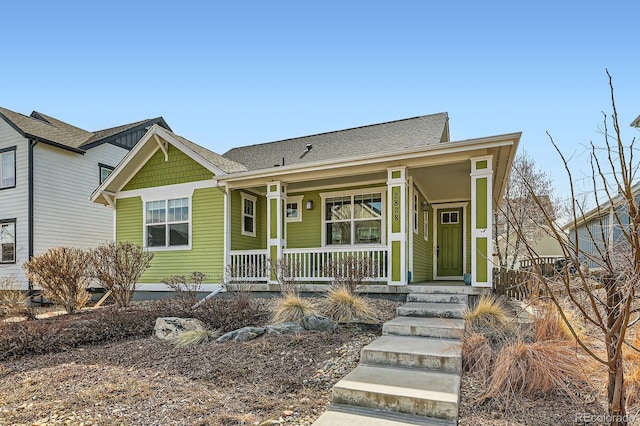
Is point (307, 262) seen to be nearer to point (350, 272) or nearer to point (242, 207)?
point (350, 272)

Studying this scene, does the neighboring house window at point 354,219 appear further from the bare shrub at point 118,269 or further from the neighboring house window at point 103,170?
the neighboring house window at point 103,170

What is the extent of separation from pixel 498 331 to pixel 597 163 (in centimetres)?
314

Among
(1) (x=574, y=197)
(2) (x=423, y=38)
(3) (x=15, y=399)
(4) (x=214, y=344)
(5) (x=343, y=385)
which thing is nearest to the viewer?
(1) (x=574, y=197)

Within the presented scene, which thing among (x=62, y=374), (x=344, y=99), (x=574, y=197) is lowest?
(x=62, y=374)

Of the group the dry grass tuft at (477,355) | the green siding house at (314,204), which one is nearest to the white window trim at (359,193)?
the green siding house at (314,204)

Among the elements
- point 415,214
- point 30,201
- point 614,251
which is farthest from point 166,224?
point 614,251

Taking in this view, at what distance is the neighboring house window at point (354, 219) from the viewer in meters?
9.50

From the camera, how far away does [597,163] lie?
233 cm

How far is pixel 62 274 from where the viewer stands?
29.3ft

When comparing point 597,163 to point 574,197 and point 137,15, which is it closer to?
point 574,197

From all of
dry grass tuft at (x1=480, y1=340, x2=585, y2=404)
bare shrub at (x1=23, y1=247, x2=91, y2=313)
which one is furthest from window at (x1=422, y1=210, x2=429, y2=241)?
bare shrub at (x1=23, y1=247, x2=91, y2=313)

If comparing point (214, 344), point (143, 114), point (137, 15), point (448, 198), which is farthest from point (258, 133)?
point (214, 344)

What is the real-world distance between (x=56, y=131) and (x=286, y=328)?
14031 mm

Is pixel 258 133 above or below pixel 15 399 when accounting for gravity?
above
